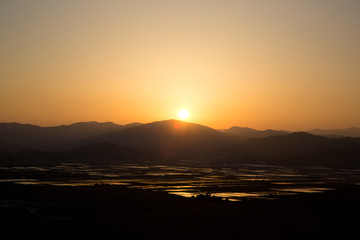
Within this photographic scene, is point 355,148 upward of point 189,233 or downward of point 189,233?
upward

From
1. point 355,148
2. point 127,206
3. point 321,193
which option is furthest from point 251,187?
point 355,148

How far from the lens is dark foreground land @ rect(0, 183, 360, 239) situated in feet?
105

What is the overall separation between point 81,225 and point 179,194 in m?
23.4

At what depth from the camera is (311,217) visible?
39.3 meters

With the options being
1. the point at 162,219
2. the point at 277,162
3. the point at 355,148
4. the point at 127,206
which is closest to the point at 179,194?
the point at 127,206

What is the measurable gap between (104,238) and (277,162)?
14241 centimetres

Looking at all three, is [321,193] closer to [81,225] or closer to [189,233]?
[189,233]

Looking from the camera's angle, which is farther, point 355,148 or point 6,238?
point 355,148

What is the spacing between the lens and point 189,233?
104ft

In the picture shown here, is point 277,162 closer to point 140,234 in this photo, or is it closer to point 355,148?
point 355,148

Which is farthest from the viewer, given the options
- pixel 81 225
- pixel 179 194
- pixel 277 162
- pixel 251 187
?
pixel 277 162

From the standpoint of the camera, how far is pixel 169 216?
39.3 meters

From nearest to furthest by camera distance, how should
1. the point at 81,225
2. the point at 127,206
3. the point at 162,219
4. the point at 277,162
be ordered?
the point at 81,225, the point at 162,219, the point at 127,206, the point at 277,162

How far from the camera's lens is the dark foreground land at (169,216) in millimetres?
31984
